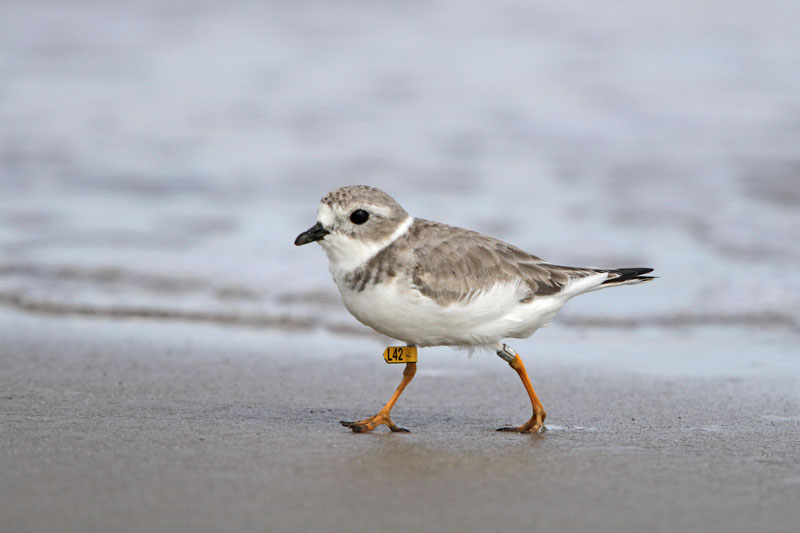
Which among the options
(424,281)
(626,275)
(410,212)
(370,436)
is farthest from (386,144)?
(370,436)

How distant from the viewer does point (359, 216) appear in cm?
434

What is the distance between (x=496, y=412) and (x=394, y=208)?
3.90 ft

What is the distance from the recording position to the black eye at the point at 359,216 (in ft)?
14.2

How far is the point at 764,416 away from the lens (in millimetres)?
4629

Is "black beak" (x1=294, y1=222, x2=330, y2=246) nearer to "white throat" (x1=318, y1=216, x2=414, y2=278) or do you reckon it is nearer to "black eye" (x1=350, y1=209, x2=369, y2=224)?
"white throat" (x1=318, y1=216, x2=414, y2=278)

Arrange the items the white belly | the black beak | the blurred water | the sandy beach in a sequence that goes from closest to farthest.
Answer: the sandy beach < the white belly < the black beak < the blurred water

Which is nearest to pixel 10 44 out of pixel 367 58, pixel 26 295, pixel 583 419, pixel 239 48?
pixel 239 48

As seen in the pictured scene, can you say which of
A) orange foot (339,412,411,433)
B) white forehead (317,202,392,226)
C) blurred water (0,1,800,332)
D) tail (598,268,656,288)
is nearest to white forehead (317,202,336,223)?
white forehead (317,202,392,226)

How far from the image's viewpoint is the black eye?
434 cm

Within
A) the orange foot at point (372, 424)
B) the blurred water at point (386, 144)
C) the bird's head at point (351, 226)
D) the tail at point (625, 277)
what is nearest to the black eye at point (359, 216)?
the bird's head at point (351, 226)

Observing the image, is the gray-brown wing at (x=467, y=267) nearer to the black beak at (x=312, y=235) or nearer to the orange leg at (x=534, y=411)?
the orange leg at (x=534, y=411)

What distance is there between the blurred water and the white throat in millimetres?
2649

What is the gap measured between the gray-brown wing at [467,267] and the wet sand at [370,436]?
24.6 inches

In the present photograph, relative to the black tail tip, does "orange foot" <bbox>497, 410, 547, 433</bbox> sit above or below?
below
